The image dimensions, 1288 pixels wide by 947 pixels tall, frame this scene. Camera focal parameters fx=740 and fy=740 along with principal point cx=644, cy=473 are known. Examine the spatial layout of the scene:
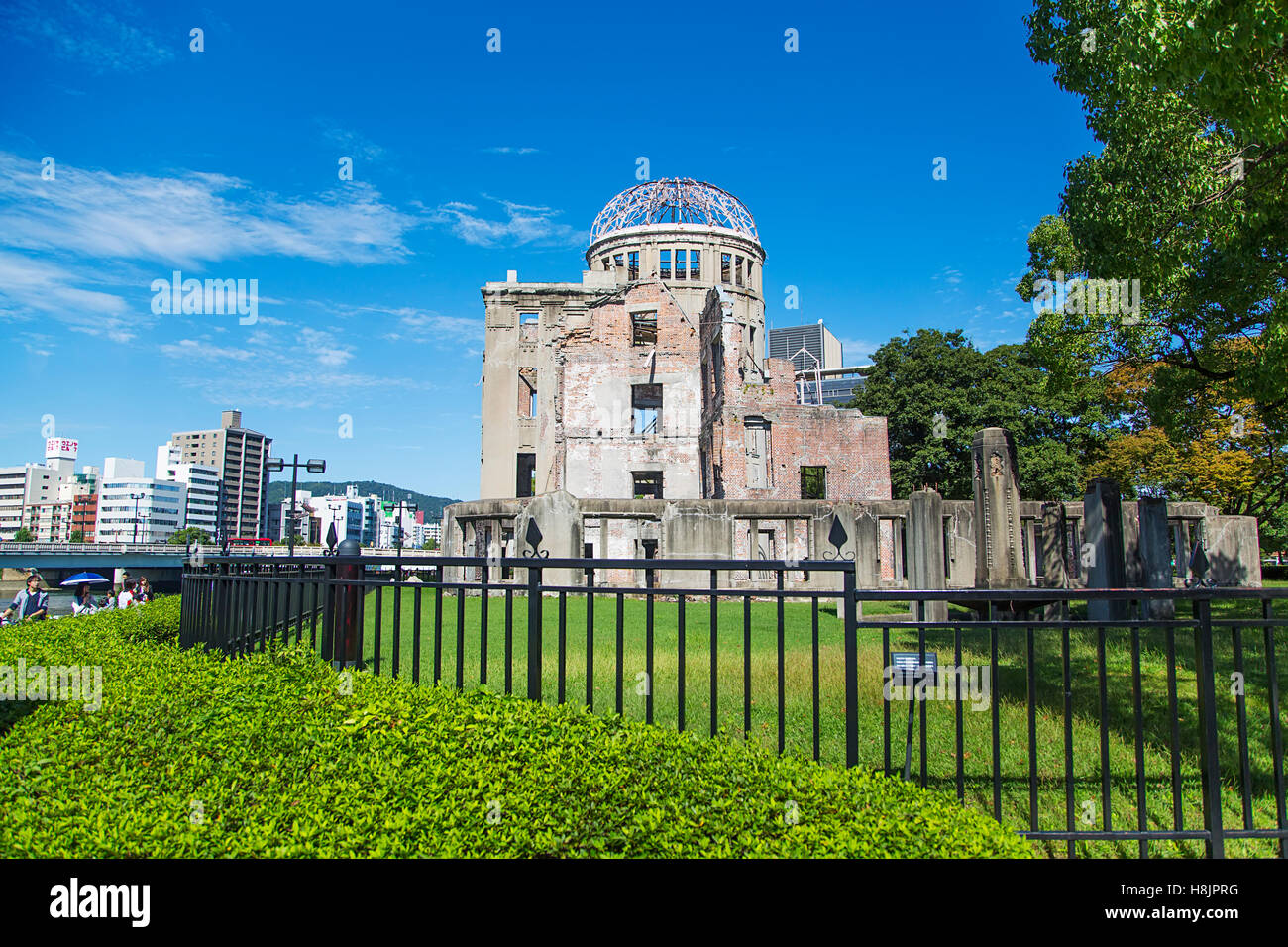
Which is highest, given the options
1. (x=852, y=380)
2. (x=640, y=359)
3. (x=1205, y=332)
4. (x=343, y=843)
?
(x=852, y=380)

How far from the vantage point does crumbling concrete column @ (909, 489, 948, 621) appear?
1442cm

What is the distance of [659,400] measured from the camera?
36875mm

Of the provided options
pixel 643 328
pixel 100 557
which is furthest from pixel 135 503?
pixel 643 328

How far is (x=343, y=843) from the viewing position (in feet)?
8.35

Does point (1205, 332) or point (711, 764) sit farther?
point (1205, 332)

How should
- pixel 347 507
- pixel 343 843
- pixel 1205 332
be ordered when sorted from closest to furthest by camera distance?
1. pixel 343 843
2. pixel 1205 332
3. pixel 347 507

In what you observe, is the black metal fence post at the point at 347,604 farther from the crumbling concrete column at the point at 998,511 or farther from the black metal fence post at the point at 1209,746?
the crumbling concrete column at the point at 998,511

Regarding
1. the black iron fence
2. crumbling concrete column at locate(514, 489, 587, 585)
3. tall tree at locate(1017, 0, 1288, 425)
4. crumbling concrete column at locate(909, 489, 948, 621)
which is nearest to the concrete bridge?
crumbling concrete column at locate(514, 489, 587, 585)

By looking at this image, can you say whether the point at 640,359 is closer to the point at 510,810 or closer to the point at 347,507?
the point at 510,810

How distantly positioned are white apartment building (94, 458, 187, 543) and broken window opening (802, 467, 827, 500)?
4748 inches

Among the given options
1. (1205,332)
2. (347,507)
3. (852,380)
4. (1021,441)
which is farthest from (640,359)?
(347,507)

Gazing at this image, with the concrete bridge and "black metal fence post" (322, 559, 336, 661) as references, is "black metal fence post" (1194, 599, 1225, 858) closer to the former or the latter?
"black metal fence post" (322, 559, 336, 661)
